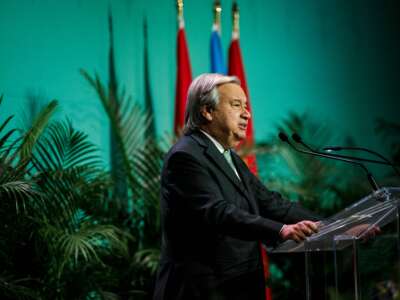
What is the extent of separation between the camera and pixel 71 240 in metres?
4.18

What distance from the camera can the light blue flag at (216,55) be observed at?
564 centimetres

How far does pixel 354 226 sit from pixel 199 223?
63 centimetres

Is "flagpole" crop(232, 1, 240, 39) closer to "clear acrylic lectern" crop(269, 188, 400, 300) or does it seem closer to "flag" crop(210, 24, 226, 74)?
"flag" crop(210, 24, 226, 74)

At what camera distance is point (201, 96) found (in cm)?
316

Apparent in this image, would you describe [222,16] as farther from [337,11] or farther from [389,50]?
[389,50]

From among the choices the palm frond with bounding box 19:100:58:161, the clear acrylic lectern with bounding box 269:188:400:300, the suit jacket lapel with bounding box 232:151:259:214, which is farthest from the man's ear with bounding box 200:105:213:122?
the palm frond with bounding box 19:100:58:161

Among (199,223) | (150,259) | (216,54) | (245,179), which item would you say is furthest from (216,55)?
(199,223)

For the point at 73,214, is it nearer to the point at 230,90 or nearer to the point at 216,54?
the point at 230,90

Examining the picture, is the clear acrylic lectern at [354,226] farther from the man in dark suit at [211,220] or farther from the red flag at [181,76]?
the red flag at [181,76]

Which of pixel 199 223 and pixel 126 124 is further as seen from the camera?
pixel 126 124

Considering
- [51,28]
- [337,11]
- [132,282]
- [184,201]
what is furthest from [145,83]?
[184,201]

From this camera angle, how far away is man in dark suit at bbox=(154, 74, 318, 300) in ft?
9.08

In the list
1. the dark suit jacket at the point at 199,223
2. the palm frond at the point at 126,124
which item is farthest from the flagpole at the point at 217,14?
the dark suit jacket at the point at 199,223

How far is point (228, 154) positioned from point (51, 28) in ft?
8.06
